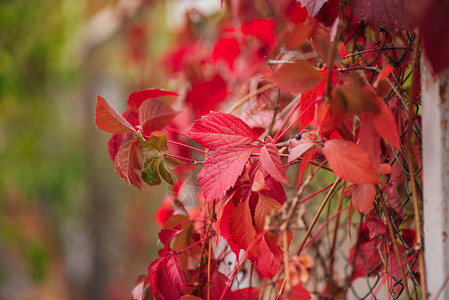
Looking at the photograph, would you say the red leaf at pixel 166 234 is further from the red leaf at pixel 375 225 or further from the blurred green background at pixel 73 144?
the blurred green background at pixel 73 144

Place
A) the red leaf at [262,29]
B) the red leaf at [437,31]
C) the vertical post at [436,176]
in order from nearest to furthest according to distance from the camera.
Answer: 1. the red leaf at [437,31]
2. the vertical post at [436,176]
3. the red leaf at [262,29]

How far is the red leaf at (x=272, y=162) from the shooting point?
395 millimetres

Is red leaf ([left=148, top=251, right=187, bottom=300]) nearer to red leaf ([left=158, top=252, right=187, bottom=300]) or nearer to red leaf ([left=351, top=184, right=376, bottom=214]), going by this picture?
red leaf ([left=158, top=252, right=187, bottom=300])

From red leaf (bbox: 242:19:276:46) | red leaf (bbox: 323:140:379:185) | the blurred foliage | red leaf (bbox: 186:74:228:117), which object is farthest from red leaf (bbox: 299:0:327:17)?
the blurred foliage

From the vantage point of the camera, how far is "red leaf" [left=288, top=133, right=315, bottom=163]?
381 mm

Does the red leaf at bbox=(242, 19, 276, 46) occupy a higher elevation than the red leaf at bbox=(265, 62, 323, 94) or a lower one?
higher

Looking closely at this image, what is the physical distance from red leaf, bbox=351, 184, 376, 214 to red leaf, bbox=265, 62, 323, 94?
Result: 0.12 meters

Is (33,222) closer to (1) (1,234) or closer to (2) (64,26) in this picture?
(1) (1,234)

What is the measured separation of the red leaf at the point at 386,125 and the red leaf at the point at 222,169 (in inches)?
5.2

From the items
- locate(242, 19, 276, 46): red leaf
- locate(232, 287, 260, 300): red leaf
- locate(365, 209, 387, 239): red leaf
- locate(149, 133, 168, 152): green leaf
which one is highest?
locate(242, 19, 276, 46): red leaf

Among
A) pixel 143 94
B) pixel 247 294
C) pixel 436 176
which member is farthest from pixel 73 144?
pixel 436 176

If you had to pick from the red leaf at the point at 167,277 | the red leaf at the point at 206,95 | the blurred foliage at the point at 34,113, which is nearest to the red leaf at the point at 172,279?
the red leaf at the point at 167,277

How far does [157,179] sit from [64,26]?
2408 millimetres

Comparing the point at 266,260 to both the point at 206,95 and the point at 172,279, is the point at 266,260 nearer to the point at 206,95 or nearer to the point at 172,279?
the point at 172,279
